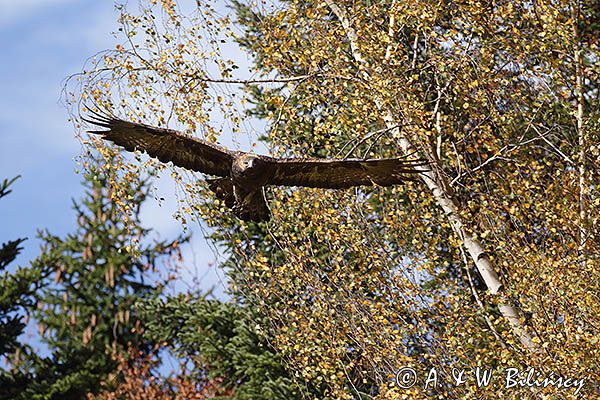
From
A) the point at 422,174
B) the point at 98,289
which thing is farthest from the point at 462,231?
the point at 98,289

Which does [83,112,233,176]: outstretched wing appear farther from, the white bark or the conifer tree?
the conifer tree

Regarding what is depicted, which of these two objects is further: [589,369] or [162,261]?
[162,261]

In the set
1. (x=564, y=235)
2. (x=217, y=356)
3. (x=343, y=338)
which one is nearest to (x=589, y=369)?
(x=564, y=235)

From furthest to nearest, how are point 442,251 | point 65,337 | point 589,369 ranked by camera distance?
point 65,337
point 442,251
point 589,369

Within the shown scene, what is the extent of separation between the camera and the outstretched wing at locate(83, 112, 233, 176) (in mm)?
7773

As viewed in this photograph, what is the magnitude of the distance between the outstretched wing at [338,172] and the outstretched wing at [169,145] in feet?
1.56

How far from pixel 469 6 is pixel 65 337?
12.5 meters

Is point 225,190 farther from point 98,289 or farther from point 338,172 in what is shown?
point 98,289

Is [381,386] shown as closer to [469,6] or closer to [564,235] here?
[564,235]

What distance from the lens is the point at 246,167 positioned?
7.59 metres

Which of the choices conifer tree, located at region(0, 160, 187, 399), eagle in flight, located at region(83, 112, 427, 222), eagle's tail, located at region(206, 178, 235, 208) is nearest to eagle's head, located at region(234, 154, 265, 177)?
eagle in flight, located at region(83, 112, 427, 222)

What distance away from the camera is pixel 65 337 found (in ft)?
62.2

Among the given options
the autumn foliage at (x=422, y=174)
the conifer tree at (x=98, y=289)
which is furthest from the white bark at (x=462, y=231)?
the conifer tree at (x=98, y=289)

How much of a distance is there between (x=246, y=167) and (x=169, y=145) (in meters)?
0.85
